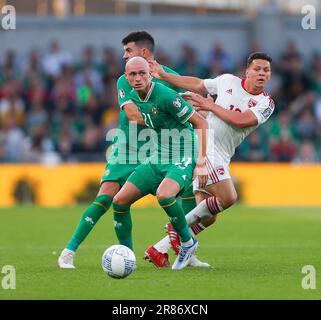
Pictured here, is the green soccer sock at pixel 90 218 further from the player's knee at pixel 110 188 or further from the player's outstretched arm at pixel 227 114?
the player's outstretched arm at pixel 227 114

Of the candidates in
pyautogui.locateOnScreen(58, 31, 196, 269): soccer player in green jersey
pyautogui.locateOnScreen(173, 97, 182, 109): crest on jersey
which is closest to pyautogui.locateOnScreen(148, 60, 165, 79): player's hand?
pyautogui.locateOnScreen(58, 31, 196, 269): soccer player in green jersey

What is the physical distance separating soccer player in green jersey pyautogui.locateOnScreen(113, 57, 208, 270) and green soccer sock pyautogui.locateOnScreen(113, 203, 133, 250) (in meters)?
0.01

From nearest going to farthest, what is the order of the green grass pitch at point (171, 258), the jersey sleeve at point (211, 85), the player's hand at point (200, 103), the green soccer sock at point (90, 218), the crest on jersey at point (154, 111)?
1. the green grass pitch at point (171, 258)
2. the crest on jersey at point (154, 111)
3. the green soccer sock at point (90, 218)
4. the player's hand at point (200, 103)
5. the jersey sleeve at point (211, 85)

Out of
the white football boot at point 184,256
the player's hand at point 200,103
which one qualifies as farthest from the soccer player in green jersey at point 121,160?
the player's hand at point 200,103

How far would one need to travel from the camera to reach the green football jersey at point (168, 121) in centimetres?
1079

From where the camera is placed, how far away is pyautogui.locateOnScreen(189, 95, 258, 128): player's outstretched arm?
1157cm

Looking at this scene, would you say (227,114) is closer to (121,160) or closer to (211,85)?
(211,85)

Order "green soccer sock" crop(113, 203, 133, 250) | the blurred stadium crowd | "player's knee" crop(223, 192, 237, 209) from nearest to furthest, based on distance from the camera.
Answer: "green soccer sock" crop(113, 203, 133, 250) → "player's knee" crop(223, 192, 237, 209) → the blurred stadium crowd

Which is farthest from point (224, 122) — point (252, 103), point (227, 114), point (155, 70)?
point (155, 70)

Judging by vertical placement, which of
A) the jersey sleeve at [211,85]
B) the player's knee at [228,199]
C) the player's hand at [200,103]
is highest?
the jersey sleeve at [211,85]

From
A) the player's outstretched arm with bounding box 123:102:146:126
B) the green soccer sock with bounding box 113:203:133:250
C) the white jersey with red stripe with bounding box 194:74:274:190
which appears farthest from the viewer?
the white jersey with red stripe with bounding box 194:74:274:190

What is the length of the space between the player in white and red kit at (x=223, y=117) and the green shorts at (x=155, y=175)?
27.4 inches

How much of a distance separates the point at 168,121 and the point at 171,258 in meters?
2.26

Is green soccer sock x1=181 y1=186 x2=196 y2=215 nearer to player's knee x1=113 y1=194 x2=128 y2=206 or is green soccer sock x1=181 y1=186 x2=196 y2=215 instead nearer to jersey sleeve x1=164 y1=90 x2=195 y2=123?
player's knee x1=113 y1=194 x2=128 y2=206
